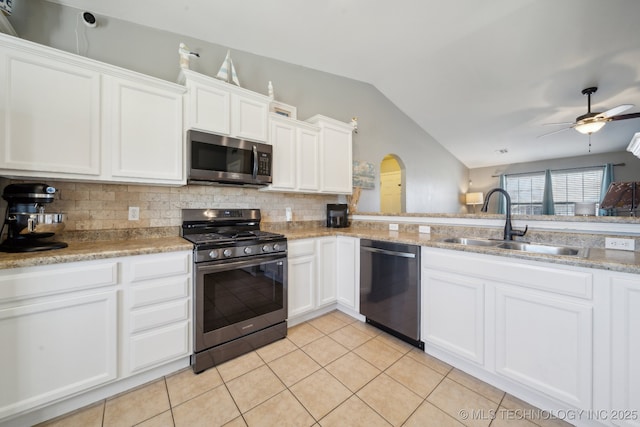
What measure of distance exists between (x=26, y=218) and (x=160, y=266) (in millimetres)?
759

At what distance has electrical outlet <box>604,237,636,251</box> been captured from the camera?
56.2 inches

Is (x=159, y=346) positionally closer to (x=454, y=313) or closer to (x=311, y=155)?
(x=454, y=313)

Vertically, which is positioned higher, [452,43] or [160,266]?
[452,43]

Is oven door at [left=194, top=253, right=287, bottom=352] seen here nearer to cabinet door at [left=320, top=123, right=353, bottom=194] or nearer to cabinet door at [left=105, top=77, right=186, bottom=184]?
cabinet door at [left=105, top=77, right=186, bottom=184]

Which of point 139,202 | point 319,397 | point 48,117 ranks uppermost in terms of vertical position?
point 48,117

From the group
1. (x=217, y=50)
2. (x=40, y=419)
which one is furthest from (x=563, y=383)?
(x=217, y=50)

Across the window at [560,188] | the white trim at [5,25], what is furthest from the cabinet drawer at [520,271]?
the window at [560,188]

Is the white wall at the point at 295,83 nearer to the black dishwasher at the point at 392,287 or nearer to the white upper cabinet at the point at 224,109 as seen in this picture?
the white upper cabinet at the point at 224,109

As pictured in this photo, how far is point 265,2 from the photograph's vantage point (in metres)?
2.05

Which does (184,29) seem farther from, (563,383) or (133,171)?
(563,383)

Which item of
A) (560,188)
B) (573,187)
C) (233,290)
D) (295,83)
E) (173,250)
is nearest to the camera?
(173,250)

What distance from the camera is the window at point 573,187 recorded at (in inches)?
220

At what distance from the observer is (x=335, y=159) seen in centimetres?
289

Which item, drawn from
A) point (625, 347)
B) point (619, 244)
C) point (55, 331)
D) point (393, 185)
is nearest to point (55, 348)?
point (55, 331)
